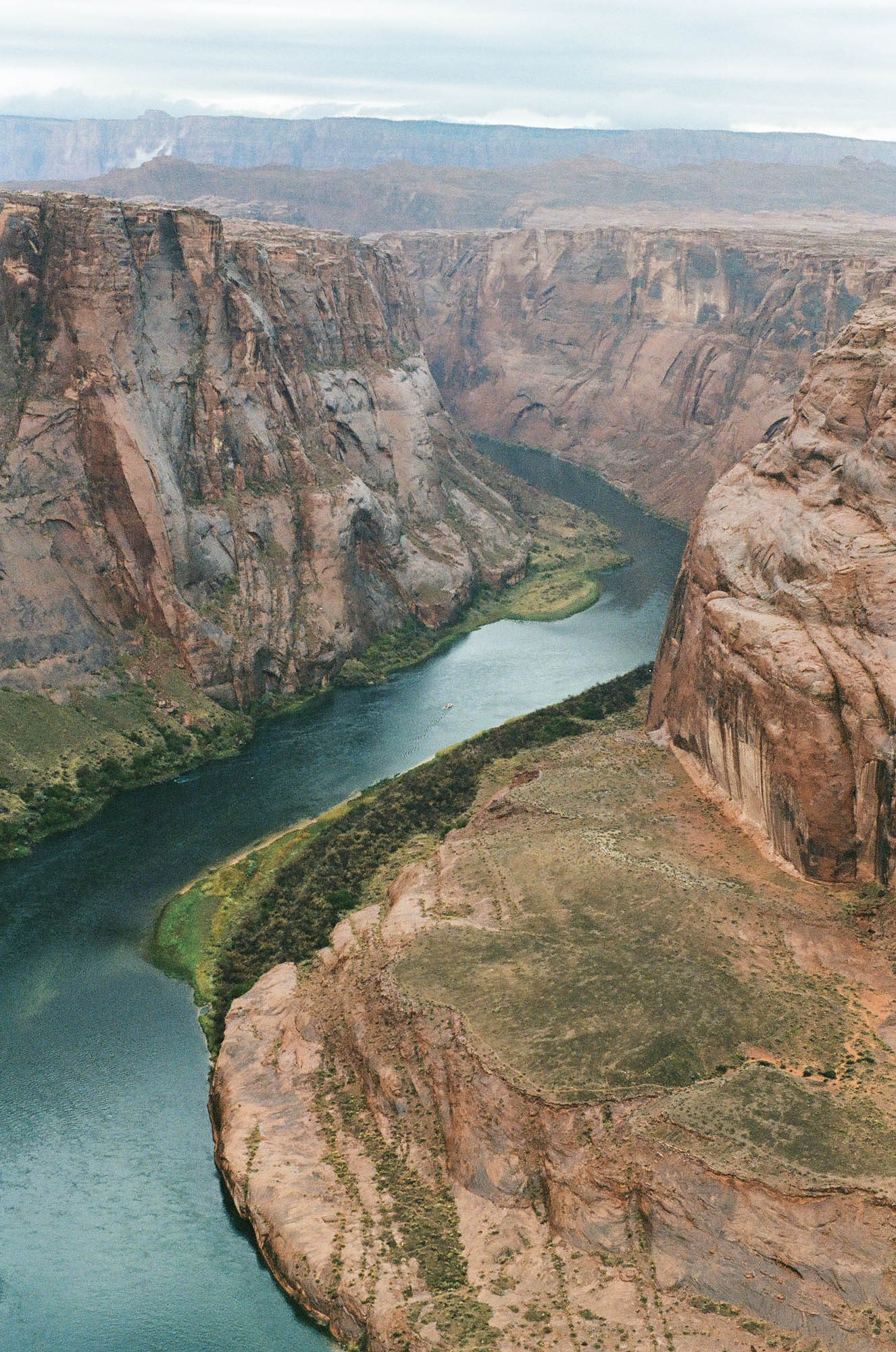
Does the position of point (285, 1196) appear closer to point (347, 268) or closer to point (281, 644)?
point (281, 644)

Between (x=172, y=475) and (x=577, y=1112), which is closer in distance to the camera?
(x=577, y=1112)

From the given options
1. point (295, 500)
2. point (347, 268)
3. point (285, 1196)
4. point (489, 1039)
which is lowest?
point (285, 1196)

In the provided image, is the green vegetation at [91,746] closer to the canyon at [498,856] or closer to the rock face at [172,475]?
the canyon at [498,856]

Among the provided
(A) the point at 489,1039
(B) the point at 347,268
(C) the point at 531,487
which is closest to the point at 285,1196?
(A) the point at 489,1039

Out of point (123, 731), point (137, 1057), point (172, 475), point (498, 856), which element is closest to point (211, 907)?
point (137, 1057)

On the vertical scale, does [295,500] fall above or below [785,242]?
below

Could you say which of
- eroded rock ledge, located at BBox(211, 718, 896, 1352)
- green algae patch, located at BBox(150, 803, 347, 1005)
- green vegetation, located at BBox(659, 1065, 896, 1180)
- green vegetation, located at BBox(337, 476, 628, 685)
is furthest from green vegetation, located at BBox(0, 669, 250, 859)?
green vegetation, located at BBox(659, 1065, 896, 1180)

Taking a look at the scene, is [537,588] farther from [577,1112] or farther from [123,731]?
[577,1112]
